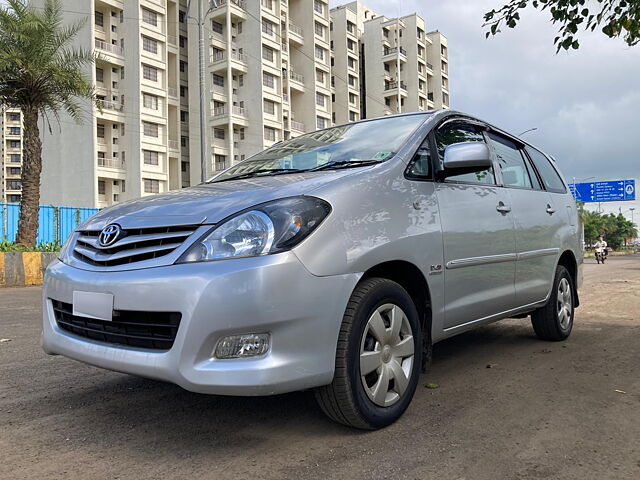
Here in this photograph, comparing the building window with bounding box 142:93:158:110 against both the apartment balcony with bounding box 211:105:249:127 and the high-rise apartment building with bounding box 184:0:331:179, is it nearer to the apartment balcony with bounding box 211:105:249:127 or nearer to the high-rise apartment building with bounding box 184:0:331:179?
the high-rise apartment building with bounding box 184:0:331:179

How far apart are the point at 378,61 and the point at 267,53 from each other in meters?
21.2

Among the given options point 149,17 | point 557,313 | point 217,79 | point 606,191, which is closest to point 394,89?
point 217,79

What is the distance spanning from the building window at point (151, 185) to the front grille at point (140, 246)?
37.3 metres

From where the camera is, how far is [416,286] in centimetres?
293

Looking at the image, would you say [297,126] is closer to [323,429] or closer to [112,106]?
[112,106]

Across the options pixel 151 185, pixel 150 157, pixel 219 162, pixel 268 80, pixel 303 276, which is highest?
pixel 268 80

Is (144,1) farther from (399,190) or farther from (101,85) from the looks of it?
(399,190)

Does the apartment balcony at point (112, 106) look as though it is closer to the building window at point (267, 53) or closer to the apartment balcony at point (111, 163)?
the apartment balcony at point (111, 163)

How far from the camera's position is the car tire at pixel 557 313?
14.9 ft

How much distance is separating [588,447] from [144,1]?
137 ft

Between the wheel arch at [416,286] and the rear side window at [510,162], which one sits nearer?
the wheel arch at [416,286]

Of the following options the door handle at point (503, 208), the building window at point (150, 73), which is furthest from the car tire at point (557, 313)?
the building window at point (150, 73)

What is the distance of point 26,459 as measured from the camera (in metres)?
2.32

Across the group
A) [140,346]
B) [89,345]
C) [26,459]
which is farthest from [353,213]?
[26,459]
